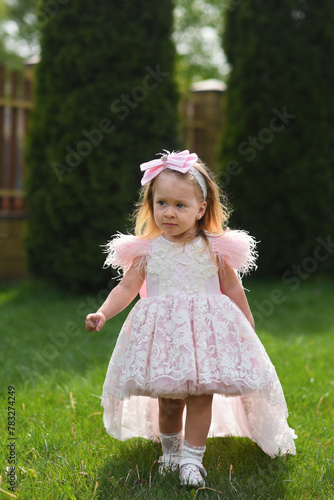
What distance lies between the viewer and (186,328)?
7.19 feet

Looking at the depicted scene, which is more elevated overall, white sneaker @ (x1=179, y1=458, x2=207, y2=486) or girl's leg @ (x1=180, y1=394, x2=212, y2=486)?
girl's leg @ (x1=180, y1=394, x2=212, y2=486)

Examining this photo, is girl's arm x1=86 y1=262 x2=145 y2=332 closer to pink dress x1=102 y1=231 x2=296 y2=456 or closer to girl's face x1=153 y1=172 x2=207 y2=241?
pink dress x1=102 y1=231 x2=296 y2=456

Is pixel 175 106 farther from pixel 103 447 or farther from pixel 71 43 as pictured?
pixel 103 447

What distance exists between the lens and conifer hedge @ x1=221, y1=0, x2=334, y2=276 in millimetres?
7418

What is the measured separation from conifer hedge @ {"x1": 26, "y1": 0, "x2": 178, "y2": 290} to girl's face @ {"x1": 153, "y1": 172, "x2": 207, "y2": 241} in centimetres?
392

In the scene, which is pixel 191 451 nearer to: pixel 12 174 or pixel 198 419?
pixel 198 419

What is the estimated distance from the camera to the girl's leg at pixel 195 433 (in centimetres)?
222

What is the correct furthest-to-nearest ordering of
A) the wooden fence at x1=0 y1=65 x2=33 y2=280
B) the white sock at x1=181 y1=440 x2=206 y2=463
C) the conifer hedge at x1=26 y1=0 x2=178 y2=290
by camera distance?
the wooden fence at x1=0 y1=65 x2=33 y2=280
the conifer hedge at x1=26 y1=0 x2=178 y2=290
the white sock at x1=181 y1=440 x2=206 y2=463

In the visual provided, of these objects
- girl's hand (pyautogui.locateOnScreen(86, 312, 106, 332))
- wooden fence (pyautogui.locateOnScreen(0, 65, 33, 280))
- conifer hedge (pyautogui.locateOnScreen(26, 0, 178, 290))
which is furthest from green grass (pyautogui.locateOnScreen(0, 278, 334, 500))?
wooden fence (pyautogui.locateOnScreen(0, 65, 33, 280))

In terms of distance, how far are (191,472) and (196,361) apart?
1.37 ft

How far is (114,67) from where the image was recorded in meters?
6.22

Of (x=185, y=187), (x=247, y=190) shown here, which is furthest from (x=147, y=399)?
(x=247, y=190)

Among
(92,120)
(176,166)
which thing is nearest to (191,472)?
(176,166)

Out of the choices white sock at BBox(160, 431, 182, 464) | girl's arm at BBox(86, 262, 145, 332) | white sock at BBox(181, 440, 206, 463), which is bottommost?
white sock at BBox(160, 431, 182, 464)
